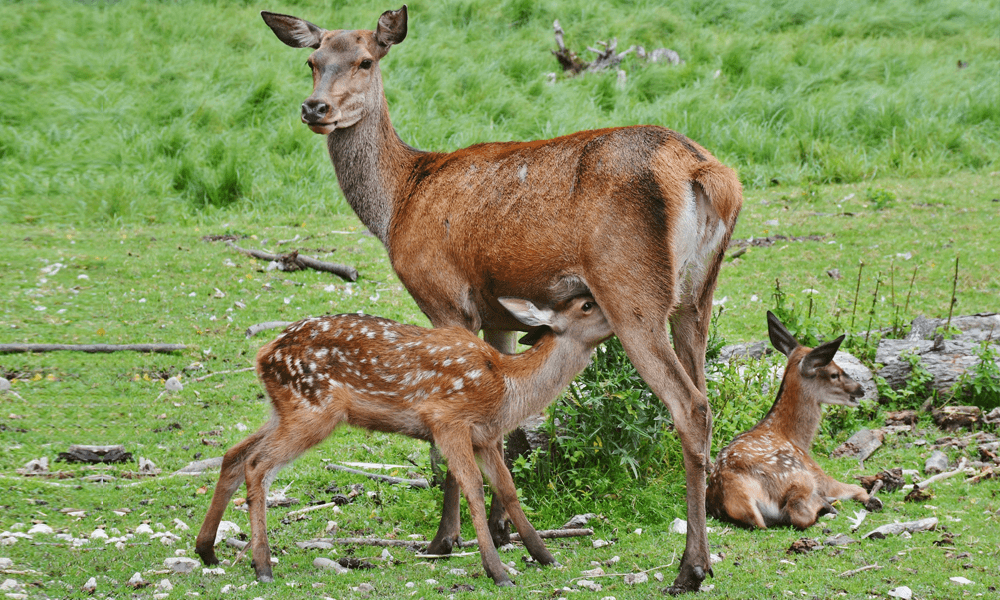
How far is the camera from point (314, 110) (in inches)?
233

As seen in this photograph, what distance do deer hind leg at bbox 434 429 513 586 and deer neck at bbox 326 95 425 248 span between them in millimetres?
1483

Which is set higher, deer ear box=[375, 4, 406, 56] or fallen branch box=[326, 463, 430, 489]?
deer ear box=[375, 4, 406, 56]

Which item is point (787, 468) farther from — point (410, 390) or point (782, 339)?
point (410, 390)

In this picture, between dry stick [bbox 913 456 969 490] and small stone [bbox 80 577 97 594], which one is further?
dry stick [bbox 913 456 969 490]

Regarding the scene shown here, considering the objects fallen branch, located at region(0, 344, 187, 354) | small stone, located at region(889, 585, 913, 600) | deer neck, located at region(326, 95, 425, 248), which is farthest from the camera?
fallen branch, located at region(0, 344, 187, 354)

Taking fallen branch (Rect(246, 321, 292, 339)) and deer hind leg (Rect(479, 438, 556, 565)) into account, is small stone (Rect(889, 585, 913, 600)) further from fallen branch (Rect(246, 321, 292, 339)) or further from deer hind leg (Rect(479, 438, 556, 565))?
fallen branch (Rect(246, 321, 292, 339))

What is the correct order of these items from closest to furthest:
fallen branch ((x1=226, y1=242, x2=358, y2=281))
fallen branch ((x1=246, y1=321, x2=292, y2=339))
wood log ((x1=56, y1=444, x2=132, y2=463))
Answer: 1. wood log ((x1=56, y1=444, x2=132, y2=463))
2. fallen branch ((x1=246, y1=321, x2=292, y2=339))
3. fallen branch ((x1=226, y1=242, x2=358, y2=281))

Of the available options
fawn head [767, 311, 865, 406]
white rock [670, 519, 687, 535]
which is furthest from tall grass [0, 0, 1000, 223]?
white rock [670, 519, 687, 535]

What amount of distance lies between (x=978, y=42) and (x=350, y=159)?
15552 mm

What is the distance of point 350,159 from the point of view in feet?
20.8

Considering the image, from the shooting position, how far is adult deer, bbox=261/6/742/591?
490 cm

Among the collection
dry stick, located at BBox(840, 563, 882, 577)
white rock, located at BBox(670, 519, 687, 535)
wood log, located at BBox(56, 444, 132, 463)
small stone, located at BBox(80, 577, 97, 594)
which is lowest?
wood log, located at BBox(56, 444, 132, 463)

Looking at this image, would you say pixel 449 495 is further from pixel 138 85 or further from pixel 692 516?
pixel 138 85

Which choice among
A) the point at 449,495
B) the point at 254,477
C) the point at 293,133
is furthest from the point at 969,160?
the point at 254,477
